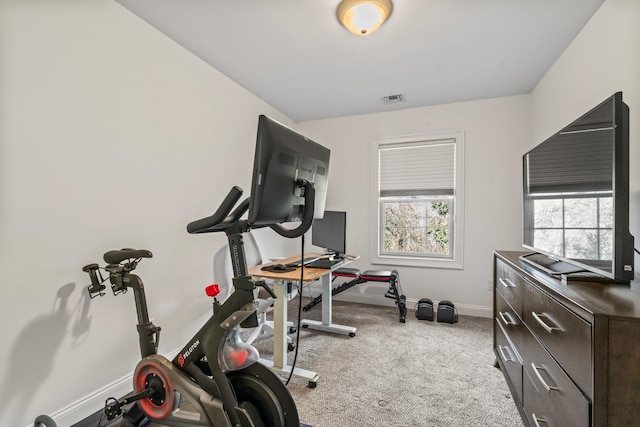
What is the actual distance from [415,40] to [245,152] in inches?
76.5

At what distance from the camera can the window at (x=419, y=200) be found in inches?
142

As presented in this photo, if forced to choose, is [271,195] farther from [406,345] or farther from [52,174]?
[406,345]

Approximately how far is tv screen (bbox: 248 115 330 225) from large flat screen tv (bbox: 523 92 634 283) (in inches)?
46.9

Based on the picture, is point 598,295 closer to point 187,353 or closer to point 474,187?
point 187,353

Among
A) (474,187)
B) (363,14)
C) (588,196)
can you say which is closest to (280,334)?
(588,196)

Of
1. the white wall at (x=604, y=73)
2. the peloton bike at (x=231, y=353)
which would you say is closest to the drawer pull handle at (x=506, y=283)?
the white wall at (x=604, y=73)

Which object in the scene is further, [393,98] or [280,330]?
[393,98]

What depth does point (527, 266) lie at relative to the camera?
1.68 metres

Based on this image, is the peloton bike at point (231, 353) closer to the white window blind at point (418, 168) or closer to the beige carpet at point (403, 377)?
the beige carpet at point (403, 377)

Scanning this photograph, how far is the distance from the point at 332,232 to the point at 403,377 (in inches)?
57.1

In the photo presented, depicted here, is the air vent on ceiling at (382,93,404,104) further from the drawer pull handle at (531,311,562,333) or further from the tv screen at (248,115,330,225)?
the drawer pull handle at (531,311,562,333)

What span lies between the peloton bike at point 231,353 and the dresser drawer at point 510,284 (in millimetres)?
1265

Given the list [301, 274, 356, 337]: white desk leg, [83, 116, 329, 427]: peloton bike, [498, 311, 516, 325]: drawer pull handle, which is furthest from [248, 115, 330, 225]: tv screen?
[301, 274, 356, 337]: white desk leg

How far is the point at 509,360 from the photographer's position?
1854mm
